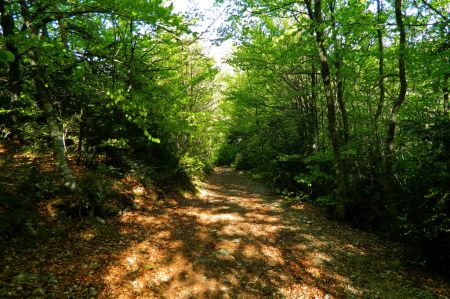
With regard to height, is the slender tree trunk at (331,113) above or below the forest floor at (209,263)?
above

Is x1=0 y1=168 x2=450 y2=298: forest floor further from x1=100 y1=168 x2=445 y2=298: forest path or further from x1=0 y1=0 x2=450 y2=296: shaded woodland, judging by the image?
x1=0 y1=0 x2=450 y2=296: shaded woodland

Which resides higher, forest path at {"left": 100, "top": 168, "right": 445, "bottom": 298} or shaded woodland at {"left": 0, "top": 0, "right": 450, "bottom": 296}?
shaded woodland at {"left": 0, "top": 0, "right": 450, "bottom": 296}

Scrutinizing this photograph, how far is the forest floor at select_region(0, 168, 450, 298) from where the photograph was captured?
485 centimetres

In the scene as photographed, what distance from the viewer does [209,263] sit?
19.7 ft

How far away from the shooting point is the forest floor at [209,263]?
4852 mm

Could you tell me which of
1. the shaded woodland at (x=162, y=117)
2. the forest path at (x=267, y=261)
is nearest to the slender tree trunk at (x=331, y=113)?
the shaded woodland at (x=162, y=117)

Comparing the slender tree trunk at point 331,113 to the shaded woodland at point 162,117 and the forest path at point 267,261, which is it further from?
the forest path at point 267,261

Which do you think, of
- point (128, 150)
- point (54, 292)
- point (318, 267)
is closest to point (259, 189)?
point (128, 150)

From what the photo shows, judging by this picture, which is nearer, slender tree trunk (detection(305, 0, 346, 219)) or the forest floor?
the forest floor

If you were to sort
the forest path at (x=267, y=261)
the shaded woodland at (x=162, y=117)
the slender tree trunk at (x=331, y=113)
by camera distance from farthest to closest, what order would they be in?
1. the slender tree trunk at (x=331, y=113)
2. the shaded woodland at (x=162, y=117)
3. the forest path at (x=267, y=261)

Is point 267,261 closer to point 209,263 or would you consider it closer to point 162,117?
point 209,263

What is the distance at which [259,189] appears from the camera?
1625 cm

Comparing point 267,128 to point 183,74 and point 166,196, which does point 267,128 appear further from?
point 166,196

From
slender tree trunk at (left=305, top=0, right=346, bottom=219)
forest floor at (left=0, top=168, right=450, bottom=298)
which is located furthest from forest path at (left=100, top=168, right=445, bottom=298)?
slender tree trunk at (left=305, top=0, right=346, bottom=219)
